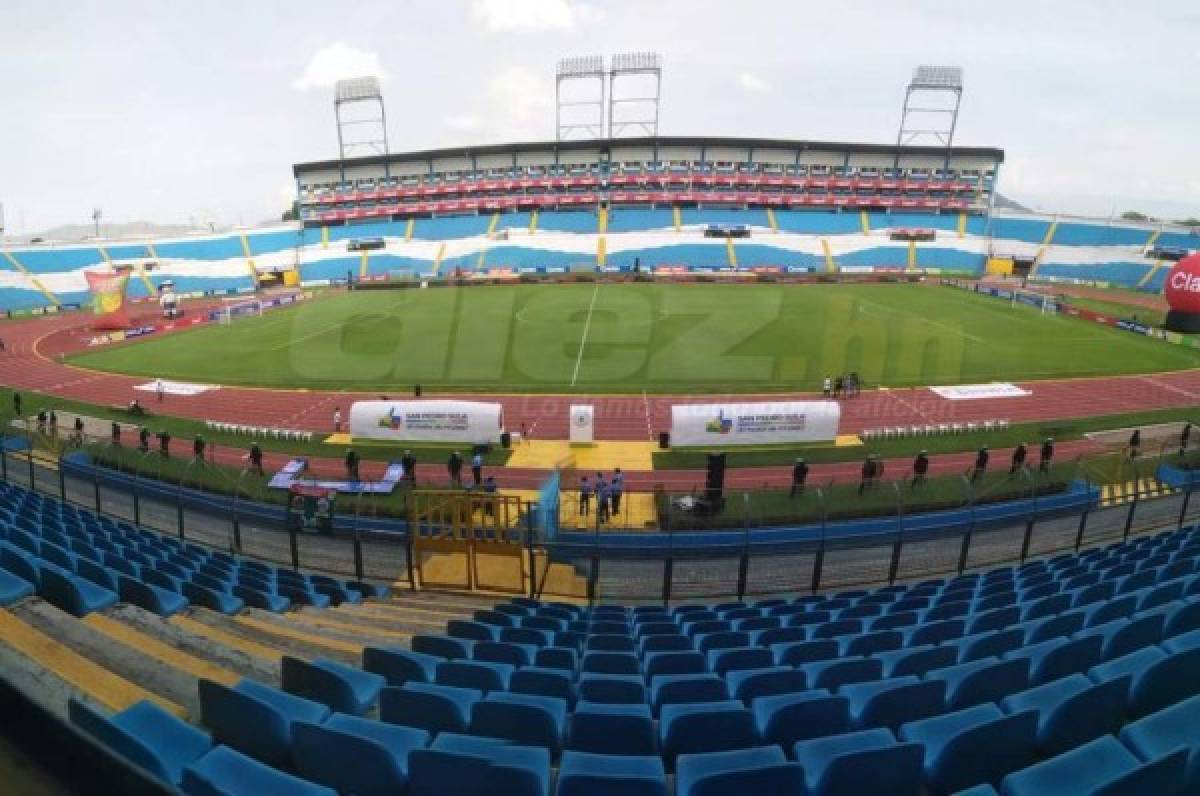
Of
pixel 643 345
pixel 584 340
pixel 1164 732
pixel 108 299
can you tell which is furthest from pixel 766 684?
pixel 108 299

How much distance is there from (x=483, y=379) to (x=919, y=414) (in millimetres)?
19558

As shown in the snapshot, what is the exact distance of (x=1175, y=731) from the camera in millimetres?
3289

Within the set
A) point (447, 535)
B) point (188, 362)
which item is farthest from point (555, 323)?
point (447, 535)

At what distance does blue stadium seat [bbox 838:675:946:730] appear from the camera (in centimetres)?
441

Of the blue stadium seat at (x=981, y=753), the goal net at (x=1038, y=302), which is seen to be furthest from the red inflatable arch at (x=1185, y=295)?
the goal net at (x=1038, y=302)

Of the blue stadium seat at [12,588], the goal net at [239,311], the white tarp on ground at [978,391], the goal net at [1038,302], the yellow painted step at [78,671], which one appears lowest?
the goal net at [239,311]

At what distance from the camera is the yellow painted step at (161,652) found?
15.6 feet

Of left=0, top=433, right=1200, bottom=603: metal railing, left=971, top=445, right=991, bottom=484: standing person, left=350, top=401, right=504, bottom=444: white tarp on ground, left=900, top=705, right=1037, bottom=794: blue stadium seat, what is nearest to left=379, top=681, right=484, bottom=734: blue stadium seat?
left=900, top=705, right=1037, bottom=794: blue stadium seat

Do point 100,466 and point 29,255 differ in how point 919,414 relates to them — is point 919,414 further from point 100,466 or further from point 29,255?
point 29,255

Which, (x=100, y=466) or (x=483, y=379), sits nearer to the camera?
(x=100, y=466)

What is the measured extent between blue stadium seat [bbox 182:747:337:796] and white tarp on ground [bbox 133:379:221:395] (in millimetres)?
32837

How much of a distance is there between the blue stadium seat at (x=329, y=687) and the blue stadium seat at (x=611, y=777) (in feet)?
5.57

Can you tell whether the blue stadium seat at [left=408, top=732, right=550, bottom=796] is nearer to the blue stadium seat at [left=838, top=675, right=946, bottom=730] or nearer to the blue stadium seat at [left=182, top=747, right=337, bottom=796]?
the blue stadium seat at [left=182, top=747, right=337, bottom=796]

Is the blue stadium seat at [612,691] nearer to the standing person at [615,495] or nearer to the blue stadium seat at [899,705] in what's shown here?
the blue stadium seat at [899,705]
